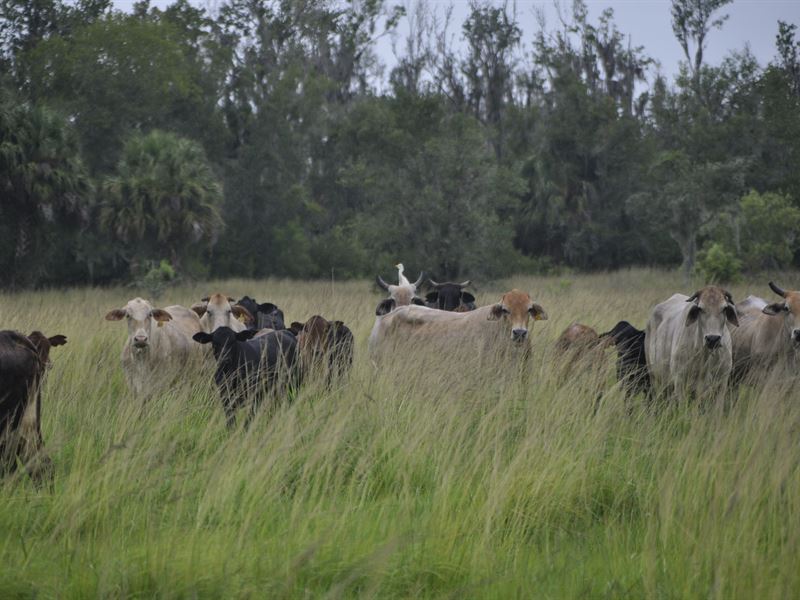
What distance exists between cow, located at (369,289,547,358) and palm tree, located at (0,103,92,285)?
1970 cm

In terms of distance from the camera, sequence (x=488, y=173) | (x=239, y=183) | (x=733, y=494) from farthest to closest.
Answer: (x=239, y=183) → (x=488, y=173) → (x=733, y=494)

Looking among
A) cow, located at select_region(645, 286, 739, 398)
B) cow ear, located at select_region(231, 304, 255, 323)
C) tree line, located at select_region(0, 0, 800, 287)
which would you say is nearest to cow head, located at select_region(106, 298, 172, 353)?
cow ear, located at select_region(231, 304, 255, 323)

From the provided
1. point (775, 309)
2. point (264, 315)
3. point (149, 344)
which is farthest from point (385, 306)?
point (775, 309)

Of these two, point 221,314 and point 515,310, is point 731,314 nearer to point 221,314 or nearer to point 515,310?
point 515,310

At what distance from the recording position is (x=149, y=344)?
962 cm

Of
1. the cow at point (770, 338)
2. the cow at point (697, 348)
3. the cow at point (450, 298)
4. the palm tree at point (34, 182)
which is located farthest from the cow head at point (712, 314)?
the palm tree at point (34, 182)

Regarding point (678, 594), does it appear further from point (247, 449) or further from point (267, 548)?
point (247, 449)

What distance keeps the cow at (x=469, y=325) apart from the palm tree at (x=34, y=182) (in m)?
19.7

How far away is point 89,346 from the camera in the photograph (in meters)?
11.1

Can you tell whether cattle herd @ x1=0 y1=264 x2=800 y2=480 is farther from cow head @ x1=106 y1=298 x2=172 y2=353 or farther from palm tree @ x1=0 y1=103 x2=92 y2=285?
palm tree @ x1=0 y1=103 x2=92 y2=285

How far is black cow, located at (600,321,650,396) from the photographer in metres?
9.41

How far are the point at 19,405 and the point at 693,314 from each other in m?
5.55

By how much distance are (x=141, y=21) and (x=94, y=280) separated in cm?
1031

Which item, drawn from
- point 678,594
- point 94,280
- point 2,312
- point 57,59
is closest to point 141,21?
point 57,59
